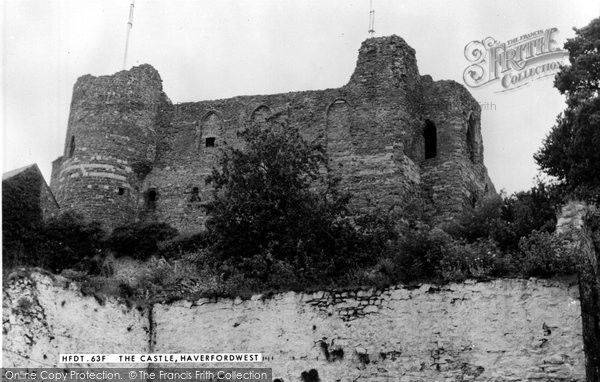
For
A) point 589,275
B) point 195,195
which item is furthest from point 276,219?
point 195,195

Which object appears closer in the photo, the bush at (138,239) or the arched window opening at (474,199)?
the bush at (138,239)

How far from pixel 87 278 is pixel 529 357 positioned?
8.82 meters

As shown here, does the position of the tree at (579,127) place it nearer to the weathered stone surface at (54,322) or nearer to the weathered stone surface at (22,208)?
the weathered stone surface at (54,322)

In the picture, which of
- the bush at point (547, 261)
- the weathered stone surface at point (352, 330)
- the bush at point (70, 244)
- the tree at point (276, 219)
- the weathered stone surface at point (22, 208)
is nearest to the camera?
the weathered stone surface at point (352, 330)

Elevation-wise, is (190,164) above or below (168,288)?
above

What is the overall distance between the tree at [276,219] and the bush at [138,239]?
17.7ft

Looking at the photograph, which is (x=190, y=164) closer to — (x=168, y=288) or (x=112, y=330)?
(x=168, y=288)

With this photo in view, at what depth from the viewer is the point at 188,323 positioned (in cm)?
1972

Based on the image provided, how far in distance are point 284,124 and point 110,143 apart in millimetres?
6623

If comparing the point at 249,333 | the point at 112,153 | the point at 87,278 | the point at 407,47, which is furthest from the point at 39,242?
the point at 407,47

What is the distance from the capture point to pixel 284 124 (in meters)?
32.2

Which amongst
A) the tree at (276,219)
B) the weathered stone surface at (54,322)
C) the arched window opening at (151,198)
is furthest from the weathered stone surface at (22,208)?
the weathered stone surface at (54,322)

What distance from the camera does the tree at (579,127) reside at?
77.6ft

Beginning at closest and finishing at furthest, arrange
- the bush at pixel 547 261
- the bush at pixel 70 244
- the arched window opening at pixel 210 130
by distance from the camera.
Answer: the bush at pixel 547 261
the bush at pixel 70 244
the arched window opening at pixel 210 130
